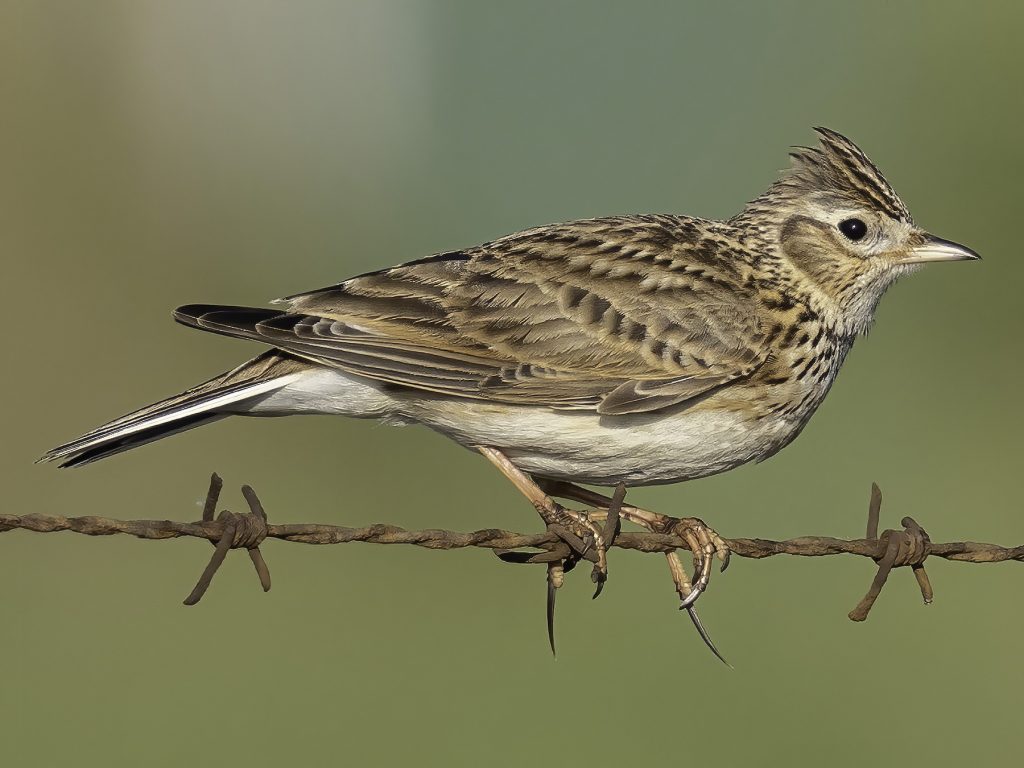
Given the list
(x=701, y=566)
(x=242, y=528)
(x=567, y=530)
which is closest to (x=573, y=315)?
(x=567, y=530)

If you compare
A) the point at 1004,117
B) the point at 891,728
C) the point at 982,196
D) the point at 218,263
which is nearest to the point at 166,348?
the point at 218,263

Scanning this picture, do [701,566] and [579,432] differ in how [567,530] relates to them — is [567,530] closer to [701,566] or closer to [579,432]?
[579,432]

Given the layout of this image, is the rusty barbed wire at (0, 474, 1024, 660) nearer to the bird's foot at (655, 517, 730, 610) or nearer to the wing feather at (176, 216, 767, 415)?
the bird's foot at (655, 517, 730, 610)

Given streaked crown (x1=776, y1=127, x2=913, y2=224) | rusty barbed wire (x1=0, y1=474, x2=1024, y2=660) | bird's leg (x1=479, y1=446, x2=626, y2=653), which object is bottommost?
bird's leg (x1=479, y1=446, x2=626, y2=653)

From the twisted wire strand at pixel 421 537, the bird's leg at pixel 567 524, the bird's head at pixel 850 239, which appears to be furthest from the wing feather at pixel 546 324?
the twisted wire strand at pixel 421 537

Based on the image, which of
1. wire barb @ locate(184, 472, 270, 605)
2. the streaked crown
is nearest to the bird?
the streaked crown

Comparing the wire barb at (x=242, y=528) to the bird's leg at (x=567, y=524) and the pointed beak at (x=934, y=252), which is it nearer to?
the bird's leg at (x=567, y=524)
